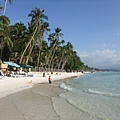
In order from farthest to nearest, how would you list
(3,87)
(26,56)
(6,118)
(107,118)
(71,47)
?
(71,47) → (26,56) → (3,87) → (107,118) → (6,118)

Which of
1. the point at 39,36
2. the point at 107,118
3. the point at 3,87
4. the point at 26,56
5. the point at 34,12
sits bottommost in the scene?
the point at 107,118

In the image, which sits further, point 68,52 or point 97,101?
point 68,52

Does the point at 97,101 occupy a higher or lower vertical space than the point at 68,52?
lower

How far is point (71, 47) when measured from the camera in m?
97.2

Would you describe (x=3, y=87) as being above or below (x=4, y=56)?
below

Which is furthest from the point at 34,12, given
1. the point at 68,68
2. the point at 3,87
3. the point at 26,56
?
the point at 68,68

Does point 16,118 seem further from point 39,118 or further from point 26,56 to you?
point 26,56

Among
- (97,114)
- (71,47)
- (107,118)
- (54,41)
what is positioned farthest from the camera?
(71,47)

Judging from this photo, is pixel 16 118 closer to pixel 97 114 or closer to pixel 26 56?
pixel 97 114

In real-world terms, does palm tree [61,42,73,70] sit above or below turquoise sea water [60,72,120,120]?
above

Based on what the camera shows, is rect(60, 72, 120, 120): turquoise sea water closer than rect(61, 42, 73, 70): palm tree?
Yes

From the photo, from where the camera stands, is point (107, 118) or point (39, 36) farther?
point (39, 36)

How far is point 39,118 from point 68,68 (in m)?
99.2

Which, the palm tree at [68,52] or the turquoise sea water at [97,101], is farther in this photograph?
the palm tree at [68,52]
